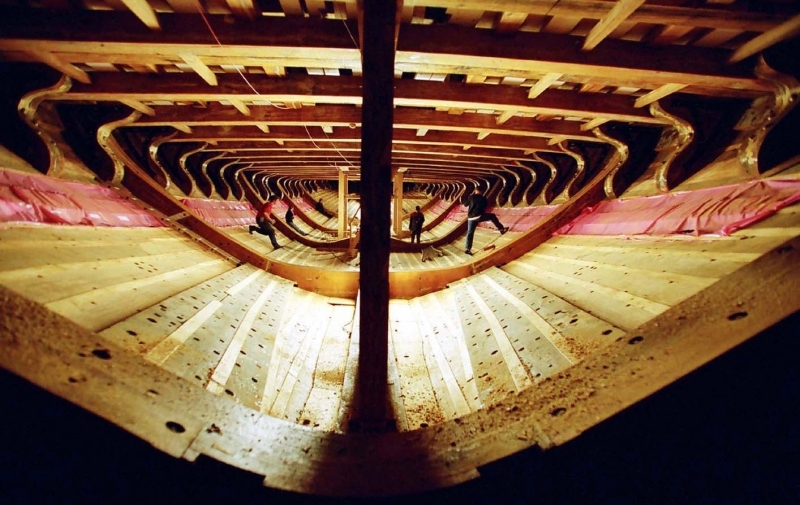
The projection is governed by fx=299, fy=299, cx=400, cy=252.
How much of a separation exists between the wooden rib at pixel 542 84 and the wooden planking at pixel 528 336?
2602 millimetres

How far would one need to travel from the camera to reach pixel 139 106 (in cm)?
465

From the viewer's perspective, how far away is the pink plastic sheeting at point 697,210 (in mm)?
2840

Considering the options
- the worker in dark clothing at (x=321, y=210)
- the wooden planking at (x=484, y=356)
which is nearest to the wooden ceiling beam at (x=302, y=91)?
the wooden planking at (x=484, y=356)

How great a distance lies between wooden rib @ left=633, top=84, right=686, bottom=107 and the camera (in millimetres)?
3547

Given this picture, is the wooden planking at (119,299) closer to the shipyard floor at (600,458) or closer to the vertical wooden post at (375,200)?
the shipyard floor at (600,458)

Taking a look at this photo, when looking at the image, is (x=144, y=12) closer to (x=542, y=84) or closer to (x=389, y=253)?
(x=389, y=253)

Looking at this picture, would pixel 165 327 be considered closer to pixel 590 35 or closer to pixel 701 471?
pixel 701 471

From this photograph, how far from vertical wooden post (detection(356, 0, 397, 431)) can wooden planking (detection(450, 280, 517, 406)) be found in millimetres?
935

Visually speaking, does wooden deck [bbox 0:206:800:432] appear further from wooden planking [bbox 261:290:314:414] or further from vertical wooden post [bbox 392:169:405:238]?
vertical wooden post [bbox 392:169:405:238]

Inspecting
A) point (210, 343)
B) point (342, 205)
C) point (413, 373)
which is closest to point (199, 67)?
point (210, 343)

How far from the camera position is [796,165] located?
3.06 metres

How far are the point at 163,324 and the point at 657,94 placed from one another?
605cm

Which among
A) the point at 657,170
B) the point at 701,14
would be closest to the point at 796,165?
the point at 657,170

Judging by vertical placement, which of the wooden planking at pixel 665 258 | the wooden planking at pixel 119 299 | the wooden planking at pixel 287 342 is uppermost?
the wooden planking at pixel 665 258
